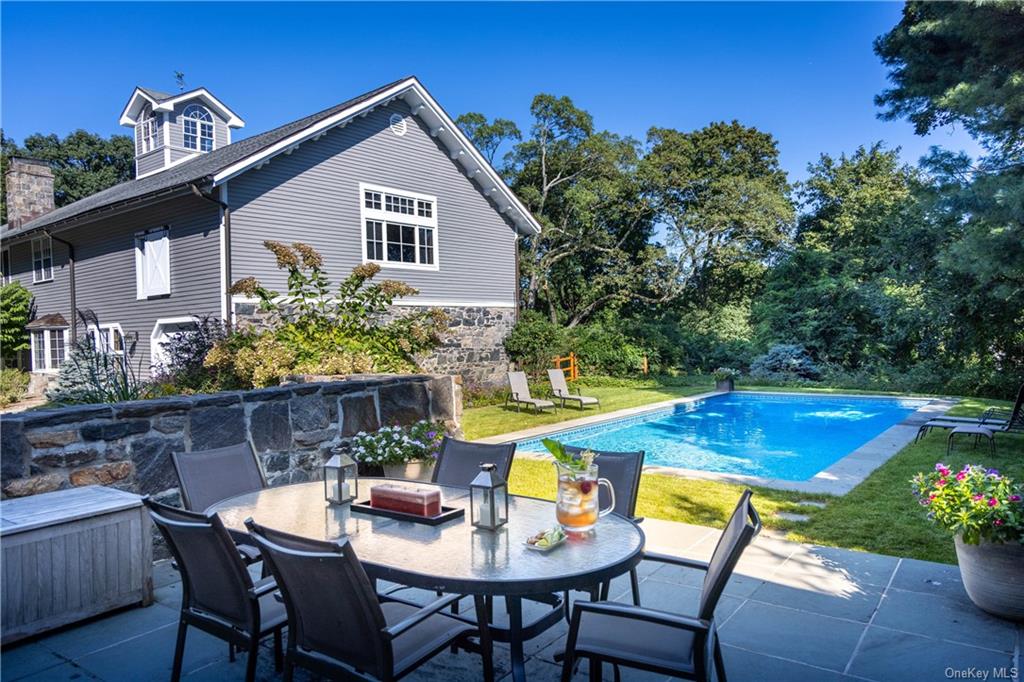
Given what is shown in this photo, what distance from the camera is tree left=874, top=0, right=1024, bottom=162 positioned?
7.24 metres

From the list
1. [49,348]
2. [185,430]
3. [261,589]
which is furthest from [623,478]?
[49,348]

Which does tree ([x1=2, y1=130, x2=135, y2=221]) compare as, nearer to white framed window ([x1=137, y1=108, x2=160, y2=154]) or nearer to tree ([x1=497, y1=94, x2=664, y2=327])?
white framed window ([x1=137, y1=108, x2=160, y2=154])

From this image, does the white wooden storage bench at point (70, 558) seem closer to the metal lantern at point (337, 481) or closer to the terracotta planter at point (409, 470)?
the metal lantern at point (337, 481)

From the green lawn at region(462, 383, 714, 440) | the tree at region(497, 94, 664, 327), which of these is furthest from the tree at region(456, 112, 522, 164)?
the green lawn at region(462, 383, 714, 440)

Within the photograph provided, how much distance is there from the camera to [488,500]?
8.26 feet

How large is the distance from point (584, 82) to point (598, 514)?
19.4 meters

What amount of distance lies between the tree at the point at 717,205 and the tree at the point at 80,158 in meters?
26.8

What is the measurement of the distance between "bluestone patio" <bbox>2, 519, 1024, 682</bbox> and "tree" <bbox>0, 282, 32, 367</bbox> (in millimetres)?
15354

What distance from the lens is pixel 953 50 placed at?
8.73 meters

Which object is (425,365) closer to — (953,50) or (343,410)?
(343,410)

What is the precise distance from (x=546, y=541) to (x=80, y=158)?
38.0 metres

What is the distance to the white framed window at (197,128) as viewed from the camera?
49.3ft

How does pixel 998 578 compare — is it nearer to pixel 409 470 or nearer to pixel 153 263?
pixel 409 470

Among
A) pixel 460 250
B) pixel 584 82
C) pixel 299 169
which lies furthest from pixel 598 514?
pixel 584 82
